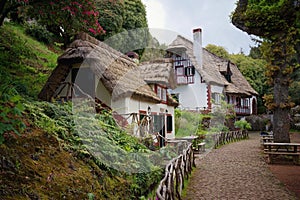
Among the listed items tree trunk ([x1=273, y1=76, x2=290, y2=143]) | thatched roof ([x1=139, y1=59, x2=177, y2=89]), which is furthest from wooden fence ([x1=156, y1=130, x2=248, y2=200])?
thatched roof ([x1=139, y1=59, x2=177, y2=89])

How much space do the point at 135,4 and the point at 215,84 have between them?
10328 millimetres

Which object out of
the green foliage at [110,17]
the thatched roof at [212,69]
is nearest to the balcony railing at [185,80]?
the thatched roof at [212,69]

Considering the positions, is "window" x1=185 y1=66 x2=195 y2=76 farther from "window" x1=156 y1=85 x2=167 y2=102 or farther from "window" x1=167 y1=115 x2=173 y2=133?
"window" x1=156 y1=85 x2=167 y2=102

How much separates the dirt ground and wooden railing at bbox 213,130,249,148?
720 cm

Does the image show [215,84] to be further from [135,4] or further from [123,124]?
[123,124]

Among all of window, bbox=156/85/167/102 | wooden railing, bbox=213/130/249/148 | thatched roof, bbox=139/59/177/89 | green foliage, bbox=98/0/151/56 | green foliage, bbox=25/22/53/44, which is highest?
green foliage, bbox=98/0/151/56

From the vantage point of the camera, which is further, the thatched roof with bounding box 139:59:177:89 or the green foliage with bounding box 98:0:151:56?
the green foliage with bounding box 98:0:151:56

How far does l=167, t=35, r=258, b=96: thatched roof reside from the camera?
25217 mm

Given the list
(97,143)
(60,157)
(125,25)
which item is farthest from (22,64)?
(125,25)

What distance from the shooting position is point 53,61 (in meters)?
16.9

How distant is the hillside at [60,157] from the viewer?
14.0 feet

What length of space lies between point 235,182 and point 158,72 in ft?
28.8

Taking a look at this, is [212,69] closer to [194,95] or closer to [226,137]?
[194,95]

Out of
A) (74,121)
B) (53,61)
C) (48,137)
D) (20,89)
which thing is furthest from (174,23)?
(48,137)
